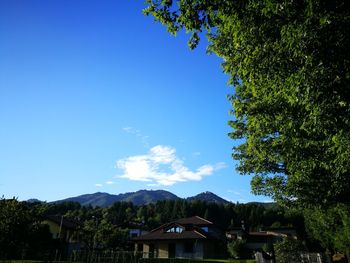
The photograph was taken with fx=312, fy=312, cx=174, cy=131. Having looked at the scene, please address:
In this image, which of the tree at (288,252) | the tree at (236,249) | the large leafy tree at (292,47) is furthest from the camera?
the tree at (236,249)

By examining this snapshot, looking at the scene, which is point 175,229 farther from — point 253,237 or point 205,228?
point 253,237

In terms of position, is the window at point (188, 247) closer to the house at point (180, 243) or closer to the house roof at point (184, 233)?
the house at point (180, 243)

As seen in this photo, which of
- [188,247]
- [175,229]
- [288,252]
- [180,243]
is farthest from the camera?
[175,229]

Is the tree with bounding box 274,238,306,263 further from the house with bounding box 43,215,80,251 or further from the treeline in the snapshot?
the house with bounding box 43,215,80,251

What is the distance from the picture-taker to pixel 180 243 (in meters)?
50.9

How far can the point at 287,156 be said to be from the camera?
50.3ft

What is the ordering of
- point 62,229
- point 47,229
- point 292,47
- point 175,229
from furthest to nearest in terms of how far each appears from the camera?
1. point 62,229
2. point 175,229
3. point 47,229
4. point 292,47

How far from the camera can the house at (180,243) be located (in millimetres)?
49531

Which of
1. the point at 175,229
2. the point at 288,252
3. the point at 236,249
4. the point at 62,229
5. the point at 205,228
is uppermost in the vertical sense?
the point at 205,228

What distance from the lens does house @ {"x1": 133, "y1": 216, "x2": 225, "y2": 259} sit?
163ft

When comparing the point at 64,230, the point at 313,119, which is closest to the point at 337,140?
the point at 313,119

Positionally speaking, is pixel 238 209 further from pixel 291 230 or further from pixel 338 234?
pixel 338 234

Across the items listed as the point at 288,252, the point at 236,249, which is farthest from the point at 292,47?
the point at 236,249

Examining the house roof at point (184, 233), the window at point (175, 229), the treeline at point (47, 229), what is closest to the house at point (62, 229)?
the treeline at point (47, 229)
